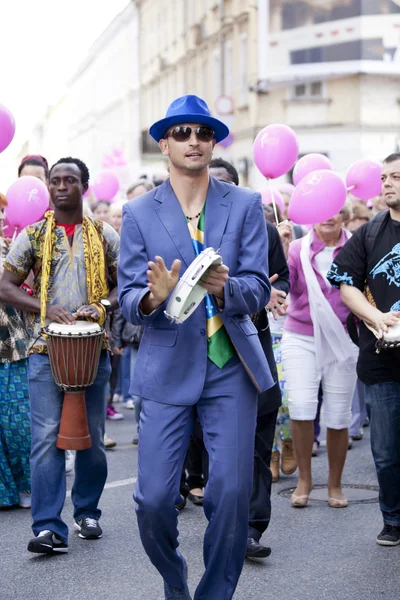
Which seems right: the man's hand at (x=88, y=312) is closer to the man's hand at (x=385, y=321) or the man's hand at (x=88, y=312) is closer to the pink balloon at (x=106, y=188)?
the man's hand at (x=385, y=321)

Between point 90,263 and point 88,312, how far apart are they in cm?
30

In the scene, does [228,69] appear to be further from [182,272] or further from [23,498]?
[182,272]

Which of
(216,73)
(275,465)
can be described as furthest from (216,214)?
(216,73)

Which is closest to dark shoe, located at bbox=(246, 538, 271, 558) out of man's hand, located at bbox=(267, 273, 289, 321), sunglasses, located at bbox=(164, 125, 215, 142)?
man's hand, located at bbox=(267, 273, 289, 321)

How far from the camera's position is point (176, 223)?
4.61 meters

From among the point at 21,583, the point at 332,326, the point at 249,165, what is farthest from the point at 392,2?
the point at 21,583

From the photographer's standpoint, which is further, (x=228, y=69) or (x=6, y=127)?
(x=228, y=69)

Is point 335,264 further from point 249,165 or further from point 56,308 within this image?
point 249,165

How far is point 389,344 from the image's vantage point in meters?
5.81

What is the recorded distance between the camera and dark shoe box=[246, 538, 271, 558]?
593 cm

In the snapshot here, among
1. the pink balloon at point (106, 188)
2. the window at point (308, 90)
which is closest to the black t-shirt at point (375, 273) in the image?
the pink balloon at point (106, 188)

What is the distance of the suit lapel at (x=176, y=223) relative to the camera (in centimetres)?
457

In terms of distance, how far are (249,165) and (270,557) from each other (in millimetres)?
29316

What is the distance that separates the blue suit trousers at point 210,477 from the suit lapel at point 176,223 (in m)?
0.50
